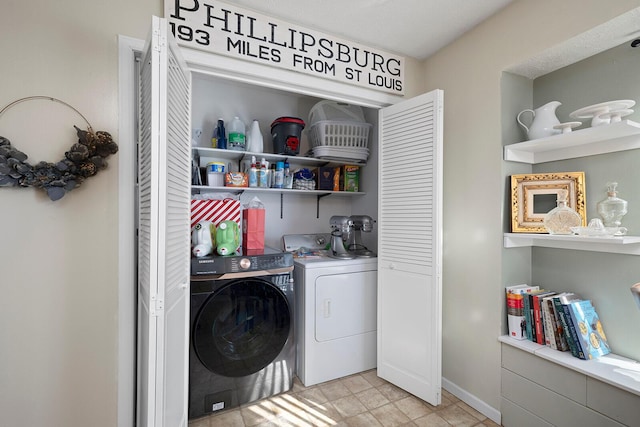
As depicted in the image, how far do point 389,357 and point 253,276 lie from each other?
1.20 m

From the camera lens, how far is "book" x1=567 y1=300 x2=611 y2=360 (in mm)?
1442

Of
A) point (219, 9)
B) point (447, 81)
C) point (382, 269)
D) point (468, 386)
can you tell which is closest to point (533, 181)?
point (447, 81)

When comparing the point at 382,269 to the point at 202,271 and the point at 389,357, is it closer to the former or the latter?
the point at 389,357

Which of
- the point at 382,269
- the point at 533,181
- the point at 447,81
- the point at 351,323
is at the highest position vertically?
the point at 447,81

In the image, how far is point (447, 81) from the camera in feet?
6.81

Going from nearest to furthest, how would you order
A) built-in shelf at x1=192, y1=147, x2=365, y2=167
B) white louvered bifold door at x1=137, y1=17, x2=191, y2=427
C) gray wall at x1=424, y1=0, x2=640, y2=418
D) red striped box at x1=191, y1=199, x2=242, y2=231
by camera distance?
white louvered bifold door at x1=137, y1=17, x2=191, y2=427 < gray wall at x1=424, y1=0, x2=640, y2=418 < red striped box at x1=191, y1=199, x2=242, y2=231 < built-in shelf at x1=192, y1=147, x2=365, y2=167

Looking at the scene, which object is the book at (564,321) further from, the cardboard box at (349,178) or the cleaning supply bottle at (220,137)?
the cleaning supply bottle at (220,137)

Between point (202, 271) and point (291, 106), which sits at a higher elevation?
point (291, 106)

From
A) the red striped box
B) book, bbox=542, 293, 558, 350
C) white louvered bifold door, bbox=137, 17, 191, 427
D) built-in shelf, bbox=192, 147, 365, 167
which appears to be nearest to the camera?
white louvered bifold door, bbox=137, 17, 191, 427

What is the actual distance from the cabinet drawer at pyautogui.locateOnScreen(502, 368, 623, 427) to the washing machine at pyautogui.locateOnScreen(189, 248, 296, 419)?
138cm

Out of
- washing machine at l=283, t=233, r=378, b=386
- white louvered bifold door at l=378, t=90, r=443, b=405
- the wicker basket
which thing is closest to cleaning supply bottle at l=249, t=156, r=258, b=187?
the wicker basket

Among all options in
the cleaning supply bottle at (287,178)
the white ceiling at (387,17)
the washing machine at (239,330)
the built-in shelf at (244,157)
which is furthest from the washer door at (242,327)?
the white ceiling at (387,17)

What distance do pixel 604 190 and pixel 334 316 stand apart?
1.83 meters

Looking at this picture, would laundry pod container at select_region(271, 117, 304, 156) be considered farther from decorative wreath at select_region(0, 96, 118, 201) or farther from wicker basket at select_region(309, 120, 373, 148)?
decorative wreath at select_region(0, 96, 118, 201)
